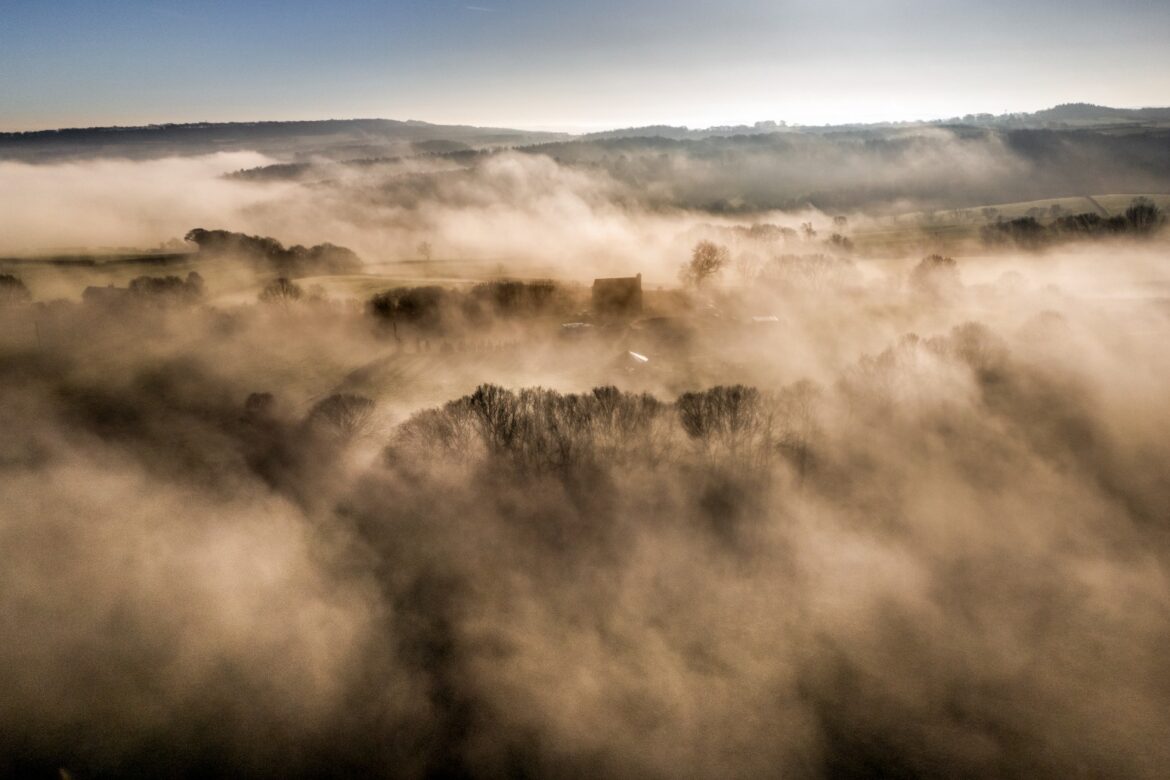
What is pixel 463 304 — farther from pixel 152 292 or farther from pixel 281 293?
pixel 152 292

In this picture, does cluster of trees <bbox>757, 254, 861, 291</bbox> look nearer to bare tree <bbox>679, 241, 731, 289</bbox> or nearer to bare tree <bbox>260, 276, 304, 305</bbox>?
bare tree <bbox>679, 241, 731, 289</bbox>

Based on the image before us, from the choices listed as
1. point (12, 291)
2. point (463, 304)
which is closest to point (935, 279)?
point (463, 304)

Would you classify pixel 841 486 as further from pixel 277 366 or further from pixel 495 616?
pixel 277 366

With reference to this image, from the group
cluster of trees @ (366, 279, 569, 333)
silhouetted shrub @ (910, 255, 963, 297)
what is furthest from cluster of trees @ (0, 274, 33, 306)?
silhouetted shrub @ (910, 255, 963, 297)

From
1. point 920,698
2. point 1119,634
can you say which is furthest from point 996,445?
point 920,698

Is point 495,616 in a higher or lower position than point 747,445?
lower
